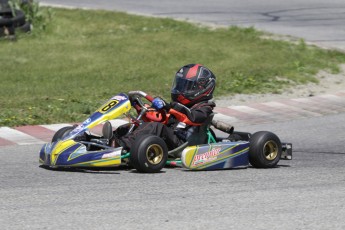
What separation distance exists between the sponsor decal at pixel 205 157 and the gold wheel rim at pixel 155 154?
0.31 m

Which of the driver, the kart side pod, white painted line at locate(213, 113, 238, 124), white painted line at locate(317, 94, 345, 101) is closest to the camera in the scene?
the kart side pod

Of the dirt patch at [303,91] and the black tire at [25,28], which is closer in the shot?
the dirt patch at [303,91]

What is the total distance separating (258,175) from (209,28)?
9.65 meters

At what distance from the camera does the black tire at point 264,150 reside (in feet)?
25.1

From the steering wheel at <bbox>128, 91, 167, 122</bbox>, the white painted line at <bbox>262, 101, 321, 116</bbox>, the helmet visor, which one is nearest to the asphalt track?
the steering wheel at <bbox>128, 91, 167, 122</bbox>

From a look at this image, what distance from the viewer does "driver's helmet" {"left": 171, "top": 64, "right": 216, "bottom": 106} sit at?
25.5 feet

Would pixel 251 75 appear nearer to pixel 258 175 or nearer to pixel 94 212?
pixel 258 175

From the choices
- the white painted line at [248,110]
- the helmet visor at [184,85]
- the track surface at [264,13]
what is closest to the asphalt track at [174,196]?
the helmet visor at [184,85]

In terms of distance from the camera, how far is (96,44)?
50.2 ft

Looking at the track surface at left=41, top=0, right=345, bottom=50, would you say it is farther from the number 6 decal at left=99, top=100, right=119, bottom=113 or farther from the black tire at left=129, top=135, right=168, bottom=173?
the black tire at left=129, top=135, right=168, bottom=173

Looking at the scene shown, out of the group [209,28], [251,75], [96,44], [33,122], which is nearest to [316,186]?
[33,122]

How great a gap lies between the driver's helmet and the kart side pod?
45 cm

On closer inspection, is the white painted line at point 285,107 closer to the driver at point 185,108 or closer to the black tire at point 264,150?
the black tire at point 264,150

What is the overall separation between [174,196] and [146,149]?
891 millimetres
